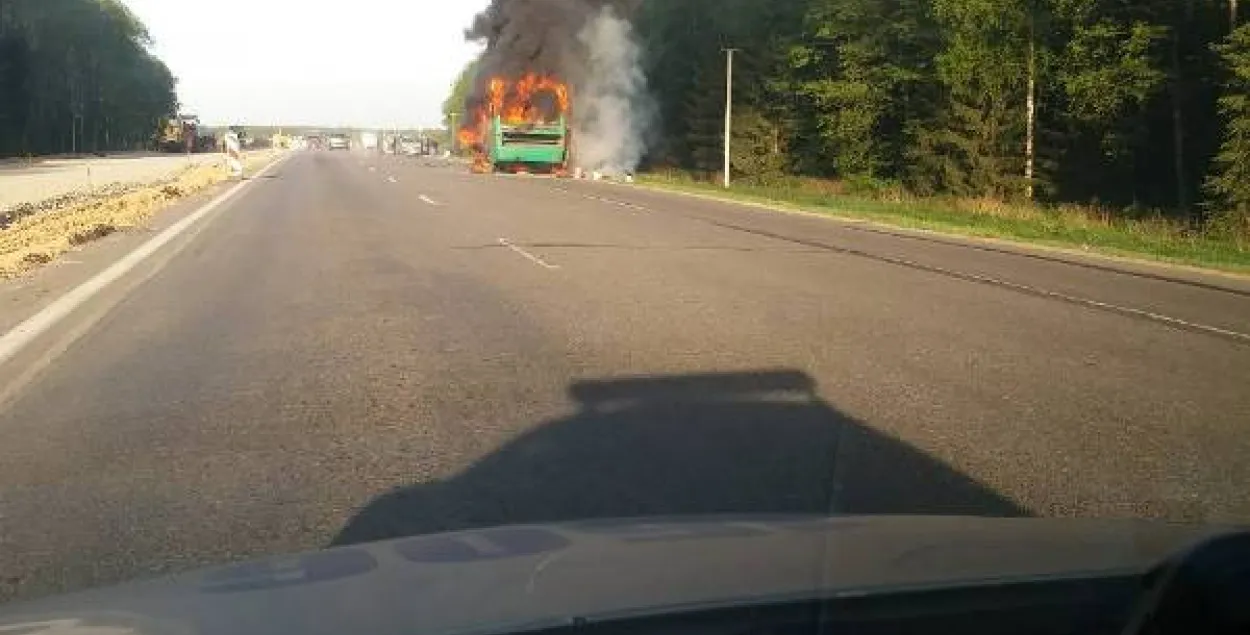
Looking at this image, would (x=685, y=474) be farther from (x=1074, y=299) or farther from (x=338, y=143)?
(x=338, y=143)

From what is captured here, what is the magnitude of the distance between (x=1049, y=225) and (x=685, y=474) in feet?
75.0

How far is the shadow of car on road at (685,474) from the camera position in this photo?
511cm

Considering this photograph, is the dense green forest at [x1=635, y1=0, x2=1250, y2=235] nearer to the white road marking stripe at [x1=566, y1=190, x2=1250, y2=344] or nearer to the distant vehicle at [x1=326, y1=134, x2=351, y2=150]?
the white road marking stripe at [x1=566, y1=190, x2=1250, y2=344]

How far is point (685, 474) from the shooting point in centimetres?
568

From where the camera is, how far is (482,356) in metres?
9.00

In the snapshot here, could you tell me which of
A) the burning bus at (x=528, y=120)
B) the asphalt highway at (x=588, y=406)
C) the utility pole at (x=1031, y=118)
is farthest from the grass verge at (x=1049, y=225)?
the burning bus at (x=528, y=120)

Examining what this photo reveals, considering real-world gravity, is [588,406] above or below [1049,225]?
below

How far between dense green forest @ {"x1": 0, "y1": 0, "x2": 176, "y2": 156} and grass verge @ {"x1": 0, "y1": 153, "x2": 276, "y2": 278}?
207 feet

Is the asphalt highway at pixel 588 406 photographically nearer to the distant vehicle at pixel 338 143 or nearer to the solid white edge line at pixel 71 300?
the solid white edge line at pixel 71 300

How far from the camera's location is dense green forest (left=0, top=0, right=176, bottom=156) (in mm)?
91312

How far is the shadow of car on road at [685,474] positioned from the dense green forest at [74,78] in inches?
3668

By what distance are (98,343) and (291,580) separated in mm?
7473

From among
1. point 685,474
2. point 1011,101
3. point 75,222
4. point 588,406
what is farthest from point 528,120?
point 685,474

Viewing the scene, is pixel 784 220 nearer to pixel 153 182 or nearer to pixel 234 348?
pixel 234 348
